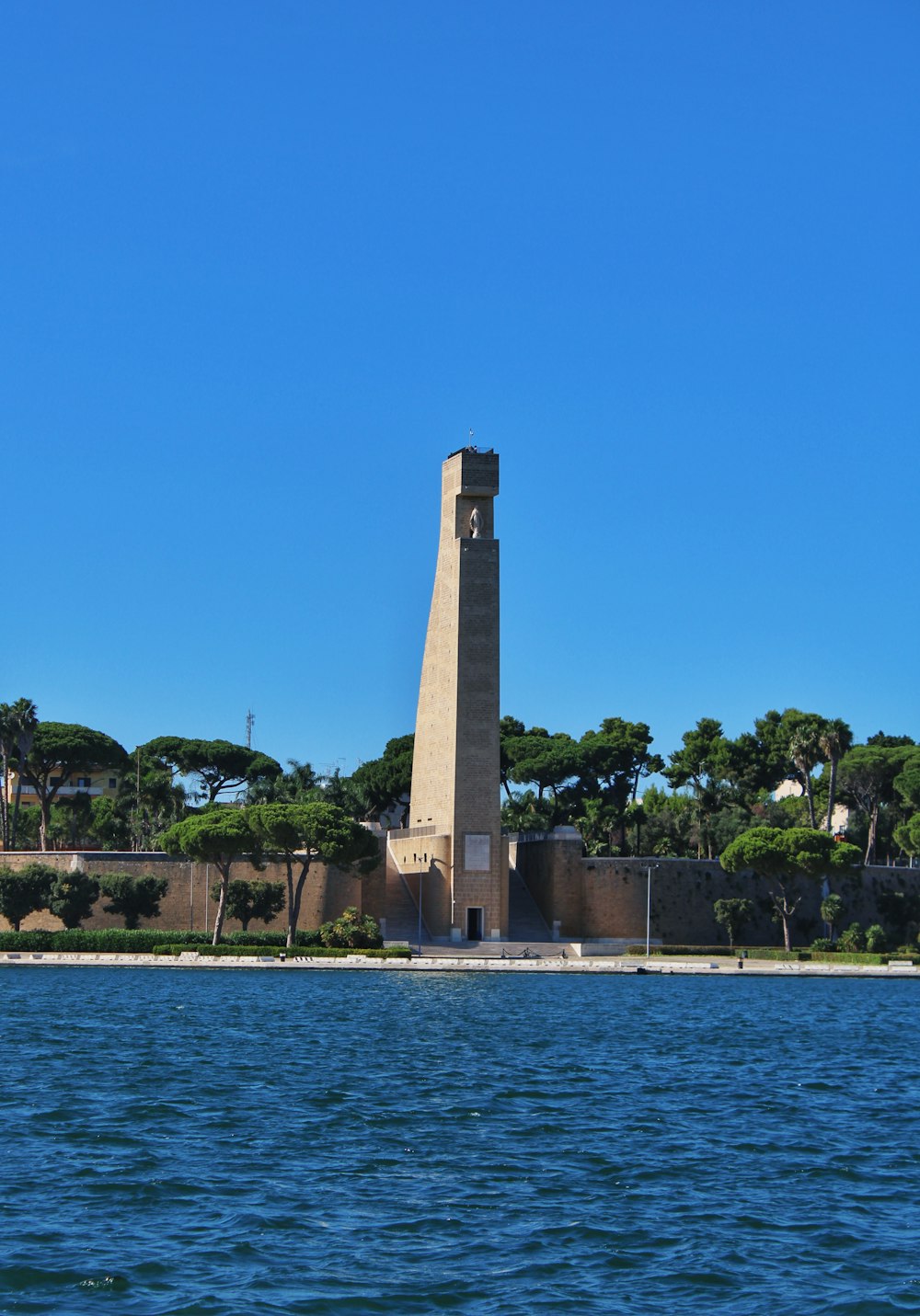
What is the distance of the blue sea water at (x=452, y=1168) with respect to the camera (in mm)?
13523

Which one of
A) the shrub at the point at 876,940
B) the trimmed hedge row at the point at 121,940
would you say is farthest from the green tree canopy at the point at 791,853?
the trimmed hedge row at the point at 121,940

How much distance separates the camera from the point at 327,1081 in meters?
26.2

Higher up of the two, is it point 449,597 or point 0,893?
point 449,597

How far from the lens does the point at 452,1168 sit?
1856 cm

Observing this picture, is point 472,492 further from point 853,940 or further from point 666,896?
point 853,940

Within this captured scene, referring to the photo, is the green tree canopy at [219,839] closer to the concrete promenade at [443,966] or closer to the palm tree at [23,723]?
the concrete promenade at [443,966]

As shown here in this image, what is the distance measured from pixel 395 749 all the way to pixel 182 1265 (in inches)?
2863

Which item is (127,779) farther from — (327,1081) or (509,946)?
(327,1081)

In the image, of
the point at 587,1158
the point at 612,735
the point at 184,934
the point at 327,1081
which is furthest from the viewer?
the point at 612,735

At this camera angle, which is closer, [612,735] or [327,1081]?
[327,1081]

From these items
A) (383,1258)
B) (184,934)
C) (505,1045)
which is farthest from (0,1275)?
(184,934)

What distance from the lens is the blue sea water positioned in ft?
44.4

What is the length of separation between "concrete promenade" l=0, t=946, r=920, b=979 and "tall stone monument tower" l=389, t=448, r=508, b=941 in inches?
216

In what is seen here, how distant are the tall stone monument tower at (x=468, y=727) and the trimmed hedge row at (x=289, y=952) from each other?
240 inches
